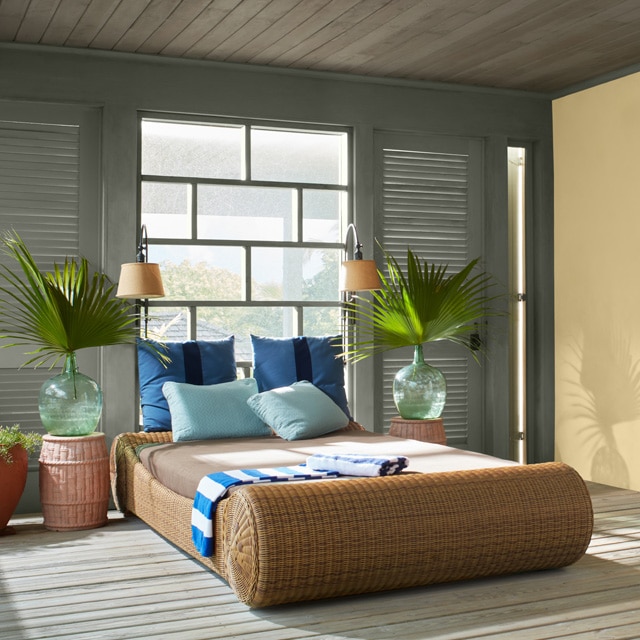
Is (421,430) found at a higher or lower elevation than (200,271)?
lower

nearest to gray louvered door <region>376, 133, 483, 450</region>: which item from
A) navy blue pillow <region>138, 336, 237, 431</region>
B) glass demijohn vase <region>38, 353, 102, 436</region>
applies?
navy blue pillow <region>138, 336, 237, 431</region>

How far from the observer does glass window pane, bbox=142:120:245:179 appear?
596cm

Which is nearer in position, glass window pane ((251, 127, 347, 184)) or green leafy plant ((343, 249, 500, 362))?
green leafy plant ((343, 249, 500, 362))

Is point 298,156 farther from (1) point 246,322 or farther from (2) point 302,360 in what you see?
(2) point 302,360

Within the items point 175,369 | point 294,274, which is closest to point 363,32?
point 294,274

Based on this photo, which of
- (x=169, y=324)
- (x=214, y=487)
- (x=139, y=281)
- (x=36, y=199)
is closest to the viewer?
(x=214, y=487)

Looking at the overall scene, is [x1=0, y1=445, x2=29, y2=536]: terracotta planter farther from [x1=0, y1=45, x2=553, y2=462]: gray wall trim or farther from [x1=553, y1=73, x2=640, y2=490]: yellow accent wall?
[x1=553, y1=73, x2=640, y2=490]: yellow accent wall

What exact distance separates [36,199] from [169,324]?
1121 mm

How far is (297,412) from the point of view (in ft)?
17.6

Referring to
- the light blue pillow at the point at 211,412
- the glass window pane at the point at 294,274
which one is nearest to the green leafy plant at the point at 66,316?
the light blue pillow at the point at 211,412

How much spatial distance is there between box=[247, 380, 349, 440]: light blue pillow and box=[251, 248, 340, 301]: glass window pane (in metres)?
0.89

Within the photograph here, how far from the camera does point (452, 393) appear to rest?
22.0 ft

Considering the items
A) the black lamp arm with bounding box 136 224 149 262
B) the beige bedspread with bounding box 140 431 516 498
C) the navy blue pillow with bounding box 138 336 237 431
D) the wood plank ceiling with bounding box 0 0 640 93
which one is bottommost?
the beige bedspread with bounding box 140 431 516 498

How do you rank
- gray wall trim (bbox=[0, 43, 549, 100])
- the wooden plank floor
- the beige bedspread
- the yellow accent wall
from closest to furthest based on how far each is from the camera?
the wooden plank floor, the beige bedspread, gray wall trim (bbox=[0, 43, 549, 100]), the yellow accent wall
